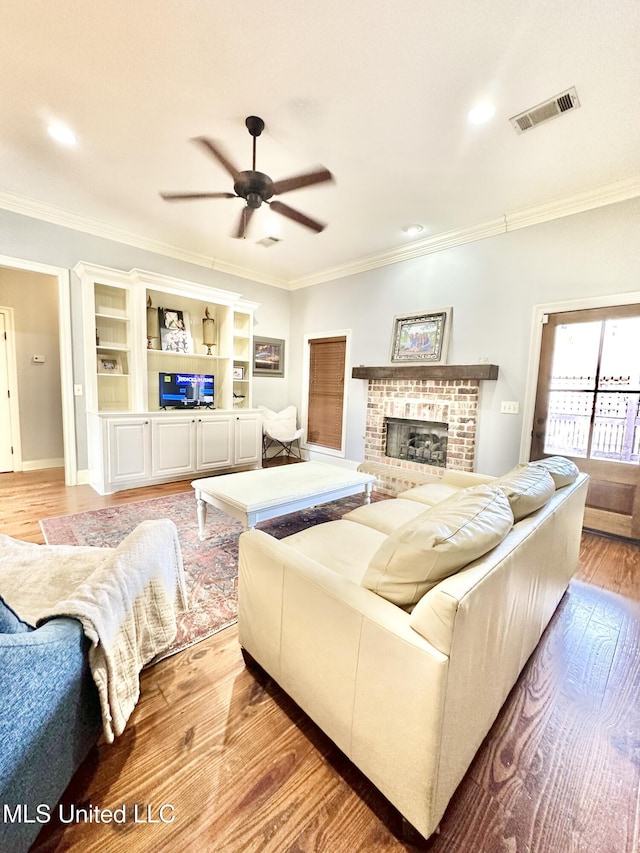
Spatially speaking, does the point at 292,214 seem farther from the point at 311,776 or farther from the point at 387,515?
the point at 311,776

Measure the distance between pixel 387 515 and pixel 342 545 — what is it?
514 mm

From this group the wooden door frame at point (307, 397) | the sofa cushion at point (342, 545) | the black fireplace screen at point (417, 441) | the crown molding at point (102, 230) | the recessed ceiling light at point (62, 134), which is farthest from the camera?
the wooden door frame at point (307, 397)

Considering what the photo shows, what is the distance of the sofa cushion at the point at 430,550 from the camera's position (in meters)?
0.94

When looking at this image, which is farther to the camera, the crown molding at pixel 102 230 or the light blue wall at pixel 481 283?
the crown molding at pixel 102 230

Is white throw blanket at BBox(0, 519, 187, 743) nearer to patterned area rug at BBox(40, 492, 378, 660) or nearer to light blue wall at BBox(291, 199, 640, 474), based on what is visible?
patterned area rug at BBox(40, 492, 378, 660)

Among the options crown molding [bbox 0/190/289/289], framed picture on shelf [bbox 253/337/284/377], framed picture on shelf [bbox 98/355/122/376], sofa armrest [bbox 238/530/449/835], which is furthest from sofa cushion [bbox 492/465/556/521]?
crown molding [bbox 0/190/289/289]

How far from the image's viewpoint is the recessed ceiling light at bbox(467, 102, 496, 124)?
6.61ft

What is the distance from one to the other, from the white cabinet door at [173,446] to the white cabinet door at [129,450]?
0.08m

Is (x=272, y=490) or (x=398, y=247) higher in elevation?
(x=398, y=247)

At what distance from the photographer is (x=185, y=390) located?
4.34 m

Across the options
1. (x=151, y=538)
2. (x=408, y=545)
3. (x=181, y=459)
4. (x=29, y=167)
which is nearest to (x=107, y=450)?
(x=181, y=459)

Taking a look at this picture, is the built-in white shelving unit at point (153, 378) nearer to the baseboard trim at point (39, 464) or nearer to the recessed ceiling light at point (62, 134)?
the recessed ceiling light at point (62, 134)

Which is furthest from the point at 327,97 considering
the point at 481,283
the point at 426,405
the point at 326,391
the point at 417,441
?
the point at 326,391

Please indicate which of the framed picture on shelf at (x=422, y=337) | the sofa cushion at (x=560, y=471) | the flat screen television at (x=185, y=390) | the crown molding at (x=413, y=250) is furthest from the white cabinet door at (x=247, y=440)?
the sofa cushion at (x=560, y=471)
